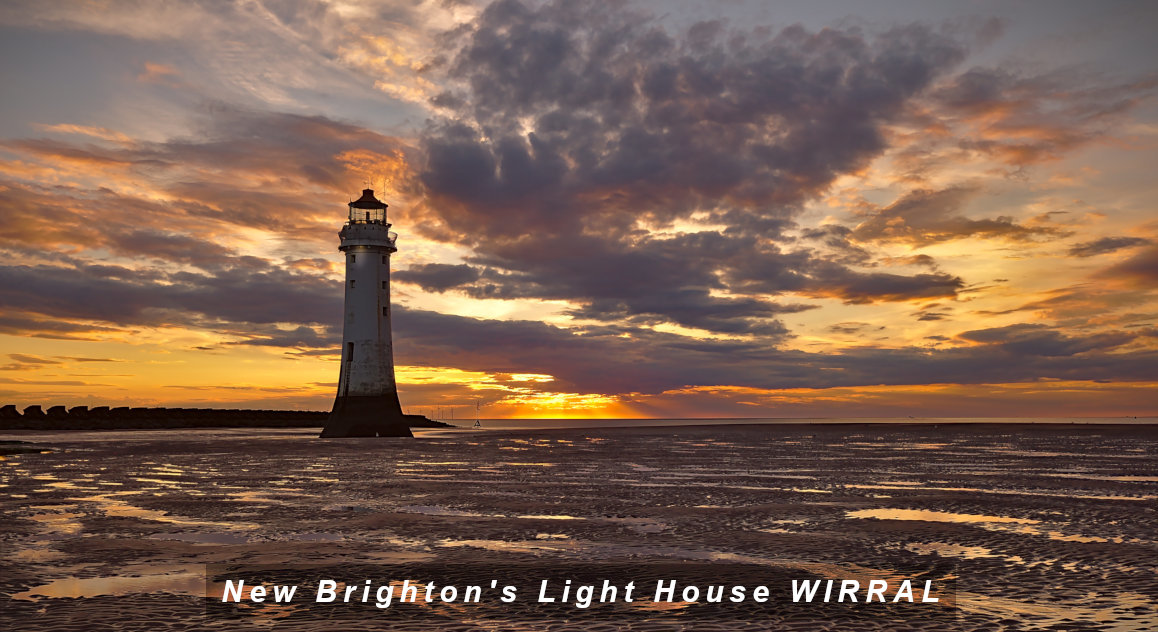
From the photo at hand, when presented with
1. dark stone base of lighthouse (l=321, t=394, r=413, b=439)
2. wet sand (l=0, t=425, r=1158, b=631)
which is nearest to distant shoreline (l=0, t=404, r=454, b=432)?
dark stone base of lighthouse (l=321, t=394, r=413, b=439)

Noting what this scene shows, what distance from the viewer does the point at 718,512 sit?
57.4 feet

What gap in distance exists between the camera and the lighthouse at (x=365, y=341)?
57812 mm

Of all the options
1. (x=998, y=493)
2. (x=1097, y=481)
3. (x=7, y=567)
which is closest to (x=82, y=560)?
(x=7, y=567)

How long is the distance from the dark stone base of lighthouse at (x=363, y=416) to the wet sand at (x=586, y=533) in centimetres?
2845

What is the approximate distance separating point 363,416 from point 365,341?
4938 millimetres

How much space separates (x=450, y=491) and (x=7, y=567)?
11.6 metres

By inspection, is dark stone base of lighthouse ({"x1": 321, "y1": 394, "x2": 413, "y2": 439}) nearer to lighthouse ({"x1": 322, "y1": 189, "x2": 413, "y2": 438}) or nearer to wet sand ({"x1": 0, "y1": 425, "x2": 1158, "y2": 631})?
lighthouse ({"x1": 322, "y1": 189, "x2": 413, "y2": 438})

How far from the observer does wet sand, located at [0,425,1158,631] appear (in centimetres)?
874

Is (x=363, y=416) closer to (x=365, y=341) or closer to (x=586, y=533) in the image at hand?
(x=365, y=341)

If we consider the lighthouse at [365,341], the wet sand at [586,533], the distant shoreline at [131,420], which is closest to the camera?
the wet sand at [586,533]

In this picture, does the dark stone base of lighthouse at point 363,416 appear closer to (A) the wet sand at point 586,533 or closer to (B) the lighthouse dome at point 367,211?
(B) the lighthouse dome at point 367,211

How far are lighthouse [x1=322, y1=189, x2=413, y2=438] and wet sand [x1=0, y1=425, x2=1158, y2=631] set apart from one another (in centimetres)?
2820

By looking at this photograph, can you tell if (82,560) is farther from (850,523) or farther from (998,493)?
(998,493)

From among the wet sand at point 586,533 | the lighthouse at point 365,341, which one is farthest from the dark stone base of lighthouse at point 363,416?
the wet sand at point 586,533
